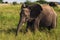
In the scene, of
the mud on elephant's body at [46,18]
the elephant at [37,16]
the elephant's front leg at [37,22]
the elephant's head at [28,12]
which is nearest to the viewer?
the elephant's head at [28,12]

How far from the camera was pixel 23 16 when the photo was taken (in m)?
8.57

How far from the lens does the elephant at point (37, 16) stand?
8.77m

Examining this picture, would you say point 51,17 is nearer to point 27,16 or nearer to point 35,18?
point 35,18

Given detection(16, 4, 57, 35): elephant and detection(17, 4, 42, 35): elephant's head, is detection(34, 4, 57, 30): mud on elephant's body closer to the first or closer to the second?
detection(16, 4, 57, 35): elephant

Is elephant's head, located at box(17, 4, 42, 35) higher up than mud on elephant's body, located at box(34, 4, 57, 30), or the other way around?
elephant's head, located at box(17, 4, 42, 35)

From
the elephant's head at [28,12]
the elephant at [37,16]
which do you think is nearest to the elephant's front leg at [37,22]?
the elephant at [37,16]

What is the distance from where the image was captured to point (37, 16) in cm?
961

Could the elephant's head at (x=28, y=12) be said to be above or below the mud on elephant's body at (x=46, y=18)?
above

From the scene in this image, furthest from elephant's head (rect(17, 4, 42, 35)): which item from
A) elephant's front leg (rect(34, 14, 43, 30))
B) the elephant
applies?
elephant's front leg (rect(34, 14, 43, 30))

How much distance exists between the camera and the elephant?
877 cm

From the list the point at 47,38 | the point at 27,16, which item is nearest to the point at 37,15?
the point at 27,16

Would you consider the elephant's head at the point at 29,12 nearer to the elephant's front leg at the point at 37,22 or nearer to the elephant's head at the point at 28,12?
the elephant's head at the point at 28,12

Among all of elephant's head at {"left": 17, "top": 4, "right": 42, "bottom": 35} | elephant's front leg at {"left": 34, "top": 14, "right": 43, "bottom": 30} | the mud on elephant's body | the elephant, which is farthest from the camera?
the mud on elephant's body

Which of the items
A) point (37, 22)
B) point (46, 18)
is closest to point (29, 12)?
point (37, 22)
